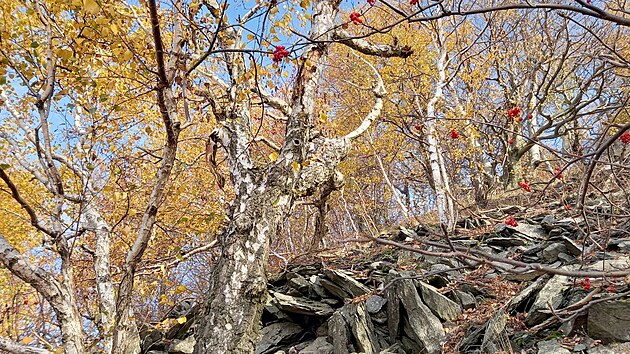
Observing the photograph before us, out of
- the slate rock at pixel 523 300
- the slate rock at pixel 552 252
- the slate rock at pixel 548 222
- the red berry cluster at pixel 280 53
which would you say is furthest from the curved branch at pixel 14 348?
the slate rock at pixel 548 222

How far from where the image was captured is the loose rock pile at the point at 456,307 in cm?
331

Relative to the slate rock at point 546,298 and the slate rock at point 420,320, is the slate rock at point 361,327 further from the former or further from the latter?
the slate rock at point 546,298

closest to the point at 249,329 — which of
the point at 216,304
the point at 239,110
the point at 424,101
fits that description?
the point at 216,304

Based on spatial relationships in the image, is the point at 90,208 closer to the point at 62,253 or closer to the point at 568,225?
the point at 62,253

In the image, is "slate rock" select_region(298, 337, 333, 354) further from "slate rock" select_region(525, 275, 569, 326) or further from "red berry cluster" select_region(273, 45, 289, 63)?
"red berry cluster" select_region(273, 45, 289, 63)

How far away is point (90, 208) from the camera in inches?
227

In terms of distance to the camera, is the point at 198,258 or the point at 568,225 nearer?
the point at 568,225

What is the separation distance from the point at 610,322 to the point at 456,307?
174cm

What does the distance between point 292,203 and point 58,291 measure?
277cm

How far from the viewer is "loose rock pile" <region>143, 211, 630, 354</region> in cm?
331

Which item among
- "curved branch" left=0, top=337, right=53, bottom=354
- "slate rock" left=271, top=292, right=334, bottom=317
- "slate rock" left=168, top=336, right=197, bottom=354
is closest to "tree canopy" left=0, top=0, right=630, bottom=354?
"curved branch" left=0, top=337, right=53, bottom=354

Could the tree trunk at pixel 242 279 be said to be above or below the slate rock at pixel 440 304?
above

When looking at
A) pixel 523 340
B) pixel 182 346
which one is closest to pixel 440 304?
pixel 523 340

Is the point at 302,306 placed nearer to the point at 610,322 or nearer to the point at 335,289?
the point at 335,289
